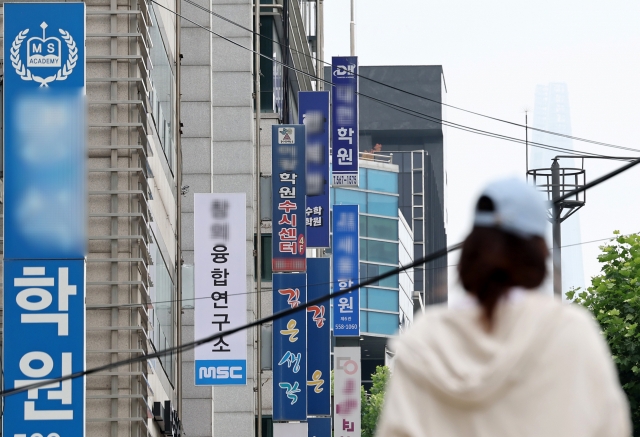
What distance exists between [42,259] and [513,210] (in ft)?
39.2

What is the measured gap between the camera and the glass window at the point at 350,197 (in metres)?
103

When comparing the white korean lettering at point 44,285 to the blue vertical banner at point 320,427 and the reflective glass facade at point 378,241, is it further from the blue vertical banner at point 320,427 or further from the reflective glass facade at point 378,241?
the reflective glass facade at point 378,241

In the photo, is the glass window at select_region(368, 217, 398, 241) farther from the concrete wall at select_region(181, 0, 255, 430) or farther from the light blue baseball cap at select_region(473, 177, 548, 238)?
the light blue baseball cap at select_region(473, 177, 548, 238)

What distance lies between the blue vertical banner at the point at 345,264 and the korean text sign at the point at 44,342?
86.6 ft

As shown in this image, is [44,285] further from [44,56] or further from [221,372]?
[221,372]

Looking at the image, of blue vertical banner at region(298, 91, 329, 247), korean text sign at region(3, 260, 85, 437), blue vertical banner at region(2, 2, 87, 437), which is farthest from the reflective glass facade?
korean text sign at region(3, 260, 85, 437)

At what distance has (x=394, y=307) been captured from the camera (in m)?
107

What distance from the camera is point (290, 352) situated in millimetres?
32781

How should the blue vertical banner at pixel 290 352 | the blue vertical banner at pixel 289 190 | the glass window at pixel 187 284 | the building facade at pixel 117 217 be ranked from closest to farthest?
the building facade at pixel 117 217
the glass window at pixel 187 284
the blue vertical banner at pixel 289 190
the blue vertical banner at pixel 290 352

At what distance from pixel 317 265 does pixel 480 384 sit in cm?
3078

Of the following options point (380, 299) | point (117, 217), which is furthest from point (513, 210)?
point (380, 299)

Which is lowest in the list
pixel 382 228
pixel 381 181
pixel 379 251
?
pixel 379 251

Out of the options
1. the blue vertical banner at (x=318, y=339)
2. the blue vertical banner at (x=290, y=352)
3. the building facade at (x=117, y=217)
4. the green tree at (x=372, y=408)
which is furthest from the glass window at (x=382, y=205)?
the building facade at (x=117, y=217)

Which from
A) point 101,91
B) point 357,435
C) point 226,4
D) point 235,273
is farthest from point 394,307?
point 101,91
